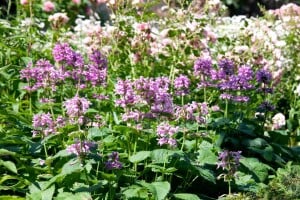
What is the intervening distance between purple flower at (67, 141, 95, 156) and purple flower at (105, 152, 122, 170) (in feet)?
0.77

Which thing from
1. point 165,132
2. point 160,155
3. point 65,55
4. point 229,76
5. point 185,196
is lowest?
point 185,196

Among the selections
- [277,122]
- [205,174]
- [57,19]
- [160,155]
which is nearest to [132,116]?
[160,155]

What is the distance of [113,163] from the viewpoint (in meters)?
3.23

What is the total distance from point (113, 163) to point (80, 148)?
11.8 inches

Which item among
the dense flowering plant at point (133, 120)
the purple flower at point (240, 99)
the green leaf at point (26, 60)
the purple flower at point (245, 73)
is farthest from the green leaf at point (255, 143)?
the green leaf at point (26, 60)

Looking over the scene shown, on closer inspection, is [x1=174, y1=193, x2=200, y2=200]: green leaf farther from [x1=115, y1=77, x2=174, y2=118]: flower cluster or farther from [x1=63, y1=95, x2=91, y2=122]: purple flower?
[x1=63, y1=95, x2=91, y2=122]: purple flower

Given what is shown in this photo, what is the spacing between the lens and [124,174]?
339 cm

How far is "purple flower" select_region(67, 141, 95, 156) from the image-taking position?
2.98 m

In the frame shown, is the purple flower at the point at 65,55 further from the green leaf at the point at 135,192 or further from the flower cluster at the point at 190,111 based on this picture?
the green leaf at the point at 135,192

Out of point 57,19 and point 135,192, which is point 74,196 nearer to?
point 135,192

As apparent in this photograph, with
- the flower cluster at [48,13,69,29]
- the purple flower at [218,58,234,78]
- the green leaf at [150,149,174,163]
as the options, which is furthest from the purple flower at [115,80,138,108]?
the flower cluster at [48,13,69,29]

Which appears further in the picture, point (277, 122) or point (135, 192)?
point (277, 122)

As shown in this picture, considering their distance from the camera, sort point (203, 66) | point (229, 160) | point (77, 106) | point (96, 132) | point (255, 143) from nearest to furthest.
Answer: point (77, 106) < point (229, 160) < point (96, 132) < point (203, 66) < point (255, 143)

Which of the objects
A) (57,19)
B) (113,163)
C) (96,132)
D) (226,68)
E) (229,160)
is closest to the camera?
(113,163)
